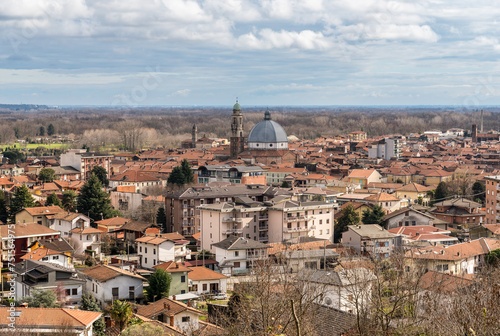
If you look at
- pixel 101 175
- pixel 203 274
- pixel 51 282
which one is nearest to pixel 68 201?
pixel 101 175

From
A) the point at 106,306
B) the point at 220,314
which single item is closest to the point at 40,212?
the point at 106,306

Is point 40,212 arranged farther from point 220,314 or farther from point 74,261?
point 220,314

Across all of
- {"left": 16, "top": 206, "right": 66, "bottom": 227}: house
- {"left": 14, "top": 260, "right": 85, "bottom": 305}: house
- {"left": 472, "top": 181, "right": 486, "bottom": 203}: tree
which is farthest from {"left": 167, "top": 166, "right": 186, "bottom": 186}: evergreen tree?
{"left": 14, "top": 260, "right": 85, "bottom": 305}: house

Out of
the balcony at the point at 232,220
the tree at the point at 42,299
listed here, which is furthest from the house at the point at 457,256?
the tree at the point at 42,299

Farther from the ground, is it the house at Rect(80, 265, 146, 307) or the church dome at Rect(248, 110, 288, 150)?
the church dome at Rect(248, 110, 288, 150)

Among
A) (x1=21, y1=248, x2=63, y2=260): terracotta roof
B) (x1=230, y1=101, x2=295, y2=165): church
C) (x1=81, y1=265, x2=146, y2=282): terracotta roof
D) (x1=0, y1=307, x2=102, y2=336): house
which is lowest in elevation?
(x1=81, y1=265, x2=146, y2=282): terracotta roof

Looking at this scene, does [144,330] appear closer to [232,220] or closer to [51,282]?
[51,282]

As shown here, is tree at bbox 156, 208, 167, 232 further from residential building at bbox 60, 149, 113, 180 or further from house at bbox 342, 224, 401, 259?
residential building at bbox 60, 149, 113, 180
